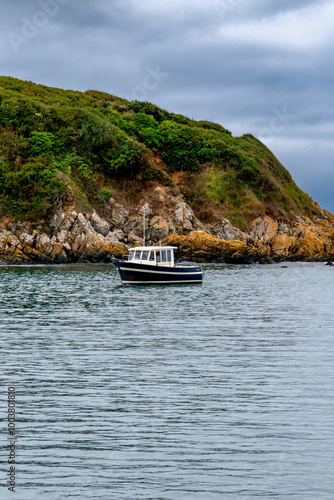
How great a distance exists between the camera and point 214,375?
49.3 ft

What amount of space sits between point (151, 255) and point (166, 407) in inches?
1357

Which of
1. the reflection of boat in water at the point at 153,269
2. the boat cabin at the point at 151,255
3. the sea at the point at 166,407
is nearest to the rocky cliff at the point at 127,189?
the reflection of boat in water at the point at 153,269

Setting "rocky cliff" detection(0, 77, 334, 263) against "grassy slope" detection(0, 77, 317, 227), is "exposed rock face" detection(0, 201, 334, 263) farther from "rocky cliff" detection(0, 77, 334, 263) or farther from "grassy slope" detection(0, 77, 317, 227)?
"grassy slope" detection(0, 77, 317, 227)

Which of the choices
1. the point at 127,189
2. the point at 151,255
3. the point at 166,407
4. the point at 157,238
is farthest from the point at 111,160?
the point at 166,407

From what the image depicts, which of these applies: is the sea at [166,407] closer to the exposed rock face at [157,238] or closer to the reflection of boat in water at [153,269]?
the reflection of boat in water at [153,269]

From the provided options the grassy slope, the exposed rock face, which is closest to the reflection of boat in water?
the exposed rock face

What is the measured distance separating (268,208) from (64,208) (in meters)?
37.3

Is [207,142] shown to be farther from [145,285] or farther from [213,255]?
[145,285]

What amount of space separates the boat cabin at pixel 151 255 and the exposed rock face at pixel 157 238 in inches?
905

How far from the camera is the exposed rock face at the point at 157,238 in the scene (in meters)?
68.4

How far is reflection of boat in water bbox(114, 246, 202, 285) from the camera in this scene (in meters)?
45.5

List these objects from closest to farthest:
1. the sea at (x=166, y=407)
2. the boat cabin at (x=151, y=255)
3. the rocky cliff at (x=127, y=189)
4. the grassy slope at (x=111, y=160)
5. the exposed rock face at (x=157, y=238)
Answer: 1. the sea at (x=166, y=407)
2. the boat cabin at (x=151, y=255)
3. the exposed rock face at (x=157, y=238)
4. the rocky cliff at (x=127, y=189)
5. the grassy slope at (x=111, y=160)

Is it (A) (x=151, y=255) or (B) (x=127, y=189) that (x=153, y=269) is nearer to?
(A) (x=151, y=255)

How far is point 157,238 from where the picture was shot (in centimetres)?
7825
